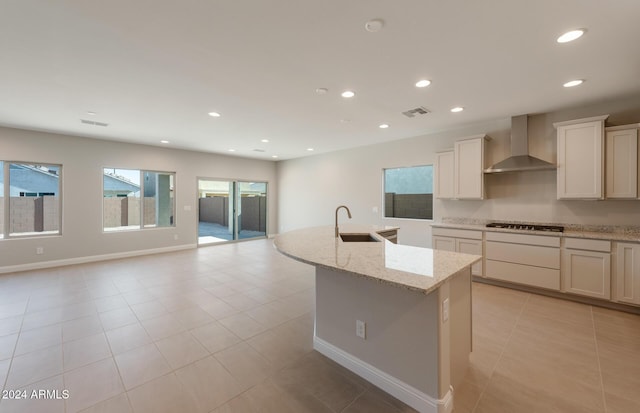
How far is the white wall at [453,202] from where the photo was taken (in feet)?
11.5

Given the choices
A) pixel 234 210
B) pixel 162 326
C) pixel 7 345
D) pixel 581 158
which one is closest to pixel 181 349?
pixel 162 326

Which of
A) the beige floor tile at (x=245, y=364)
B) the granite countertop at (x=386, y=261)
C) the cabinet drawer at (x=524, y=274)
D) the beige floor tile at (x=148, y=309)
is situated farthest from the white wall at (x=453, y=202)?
the beige floor tile at (x=148, y=309)

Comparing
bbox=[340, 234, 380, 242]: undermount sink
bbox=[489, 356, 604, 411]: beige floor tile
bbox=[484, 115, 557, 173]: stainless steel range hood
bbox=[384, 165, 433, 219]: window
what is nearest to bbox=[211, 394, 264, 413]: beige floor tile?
bbox=[489, 356, 604, 411]: beige floor tile

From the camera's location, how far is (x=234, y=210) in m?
7.98

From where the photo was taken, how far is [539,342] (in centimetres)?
245

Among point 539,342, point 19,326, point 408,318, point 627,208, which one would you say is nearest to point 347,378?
point 408,318

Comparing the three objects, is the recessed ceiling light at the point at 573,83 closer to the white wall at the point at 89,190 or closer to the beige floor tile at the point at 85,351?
the beige floor tile at the point at 85,351

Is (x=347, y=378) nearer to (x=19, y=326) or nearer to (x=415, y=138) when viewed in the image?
(x=19, y=326)

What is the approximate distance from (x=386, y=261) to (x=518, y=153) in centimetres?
357

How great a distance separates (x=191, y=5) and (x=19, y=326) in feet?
12.1

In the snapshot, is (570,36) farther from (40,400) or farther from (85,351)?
(85,351)

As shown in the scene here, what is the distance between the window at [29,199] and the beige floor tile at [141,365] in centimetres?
474

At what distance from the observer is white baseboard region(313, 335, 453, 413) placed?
5.30 feet

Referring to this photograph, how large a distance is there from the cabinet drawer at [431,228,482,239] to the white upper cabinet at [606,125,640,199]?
1.56m
